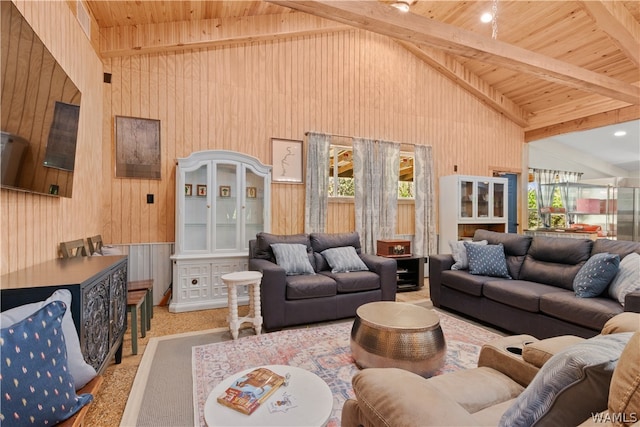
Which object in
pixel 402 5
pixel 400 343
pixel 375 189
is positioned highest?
pixel 402 5

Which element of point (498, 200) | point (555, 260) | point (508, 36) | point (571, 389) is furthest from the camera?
point (498, 200)

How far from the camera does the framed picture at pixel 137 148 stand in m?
3.88

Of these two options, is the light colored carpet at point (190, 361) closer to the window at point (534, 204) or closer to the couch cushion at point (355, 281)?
the couch cushion at point (355, 281)

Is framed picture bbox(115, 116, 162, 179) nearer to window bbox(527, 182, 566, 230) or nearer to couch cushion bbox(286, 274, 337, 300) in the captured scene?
couch cushion bbox(286, 274, 337, 300)

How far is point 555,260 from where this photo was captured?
3322mm

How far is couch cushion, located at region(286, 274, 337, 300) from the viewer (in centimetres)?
317

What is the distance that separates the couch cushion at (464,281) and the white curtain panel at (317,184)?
5.98 ft

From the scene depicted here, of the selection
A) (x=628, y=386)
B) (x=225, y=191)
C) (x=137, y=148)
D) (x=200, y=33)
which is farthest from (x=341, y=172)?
(x=628, y=386)

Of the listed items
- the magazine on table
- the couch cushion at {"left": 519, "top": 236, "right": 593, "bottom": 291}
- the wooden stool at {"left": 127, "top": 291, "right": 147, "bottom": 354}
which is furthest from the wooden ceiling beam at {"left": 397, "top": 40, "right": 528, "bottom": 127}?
the magazine on table

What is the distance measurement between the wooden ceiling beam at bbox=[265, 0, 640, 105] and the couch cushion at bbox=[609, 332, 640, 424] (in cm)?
265

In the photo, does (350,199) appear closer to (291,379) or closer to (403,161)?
(403,161)

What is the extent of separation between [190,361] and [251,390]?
4.43 ft

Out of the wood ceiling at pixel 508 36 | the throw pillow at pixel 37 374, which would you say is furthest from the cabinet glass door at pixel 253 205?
the throw pillow at pixel 37 374

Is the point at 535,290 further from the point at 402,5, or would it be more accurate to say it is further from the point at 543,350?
the point at 402,5
